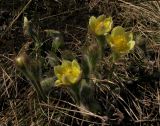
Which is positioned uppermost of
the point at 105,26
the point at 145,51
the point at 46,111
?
the point at 105,26

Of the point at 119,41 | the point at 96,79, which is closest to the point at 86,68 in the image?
the point at 96,79

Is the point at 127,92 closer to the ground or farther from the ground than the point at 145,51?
closer to the ground

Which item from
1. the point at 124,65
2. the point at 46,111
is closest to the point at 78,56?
the point at 124,65

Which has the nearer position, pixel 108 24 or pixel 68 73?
pixel 68 73

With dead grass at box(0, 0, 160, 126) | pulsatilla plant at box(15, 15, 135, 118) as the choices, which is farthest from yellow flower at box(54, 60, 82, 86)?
dead grass at box(0, 0, 160, 126)

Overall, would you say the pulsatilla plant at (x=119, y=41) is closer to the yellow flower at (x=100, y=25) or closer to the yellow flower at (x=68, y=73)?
the yellow flower at (x=100, y=25)

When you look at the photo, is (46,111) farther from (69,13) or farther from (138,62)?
(69,13)

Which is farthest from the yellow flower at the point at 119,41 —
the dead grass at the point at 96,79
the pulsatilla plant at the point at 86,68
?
the dead grass at the point at 96,79

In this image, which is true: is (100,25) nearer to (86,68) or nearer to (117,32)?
(117,32)
